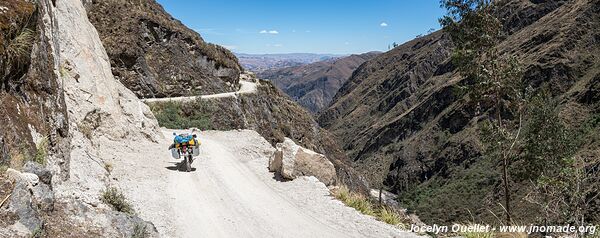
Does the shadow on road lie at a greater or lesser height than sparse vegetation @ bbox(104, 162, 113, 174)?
lesser

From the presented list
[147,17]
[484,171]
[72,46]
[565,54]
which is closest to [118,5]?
[147,17]

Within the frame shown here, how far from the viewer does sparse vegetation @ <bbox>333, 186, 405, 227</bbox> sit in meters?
11.2

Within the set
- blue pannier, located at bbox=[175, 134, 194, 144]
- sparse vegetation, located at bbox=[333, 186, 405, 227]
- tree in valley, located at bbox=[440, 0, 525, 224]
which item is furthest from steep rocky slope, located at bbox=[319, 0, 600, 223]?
blue pannier, located at bbox=[175, 134, 194, 144]

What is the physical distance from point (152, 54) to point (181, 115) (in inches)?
419

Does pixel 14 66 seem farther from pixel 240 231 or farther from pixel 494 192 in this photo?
pixel 494 192

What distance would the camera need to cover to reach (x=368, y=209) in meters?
12.1

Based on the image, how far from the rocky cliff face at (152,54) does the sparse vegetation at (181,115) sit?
4.77 meters

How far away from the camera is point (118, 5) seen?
4047 centimetres

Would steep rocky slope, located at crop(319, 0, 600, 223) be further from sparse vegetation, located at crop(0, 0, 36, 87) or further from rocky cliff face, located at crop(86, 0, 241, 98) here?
sparse vegetation, located at crop(0, 0, 36, 87)

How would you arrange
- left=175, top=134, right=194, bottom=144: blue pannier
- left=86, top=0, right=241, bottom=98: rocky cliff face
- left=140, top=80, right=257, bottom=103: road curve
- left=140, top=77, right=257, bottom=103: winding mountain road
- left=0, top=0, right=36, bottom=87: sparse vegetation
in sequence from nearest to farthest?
left=0, top=0, right=36, bottom=87: sparse vegetation → left=175, top=134, right=194, bottom=144: blue pannier → left=140, top=80, right=257, bottom=103: road curve → left=140, top=77, right=257, bottom=103: winding mountain road → left=86, top=0, right=241, bottom=98: rocky cliff face

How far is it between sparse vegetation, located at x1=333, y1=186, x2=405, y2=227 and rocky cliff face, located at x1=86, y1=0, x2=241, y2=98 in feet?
91.7

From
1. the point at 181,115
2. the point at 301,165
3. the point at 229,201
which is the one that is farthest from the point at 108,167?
the point at 181,115

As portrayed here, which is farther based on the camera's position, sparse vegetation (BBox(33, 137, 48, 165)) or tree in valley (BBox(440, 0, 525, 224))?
tree in valley (BBox(440, 0, 525, 224))

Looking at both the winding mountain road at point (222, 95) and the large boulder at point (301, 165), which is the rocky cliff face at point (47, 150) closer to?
the large boulder at point (301, 165)
